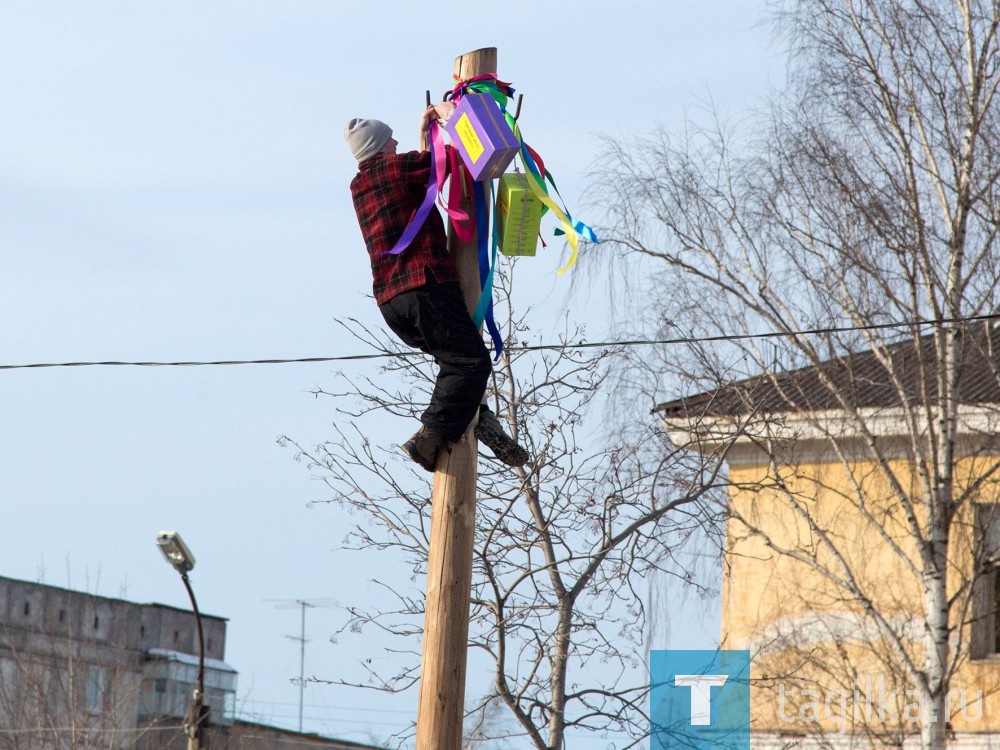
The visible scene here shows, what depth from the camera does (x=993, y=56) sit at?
1468cm

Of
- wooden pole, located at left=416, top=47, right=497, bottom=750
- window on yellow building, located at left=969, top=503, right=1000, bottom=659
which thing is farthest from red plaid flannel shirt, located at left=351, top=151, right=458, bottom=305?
window on yellow building, located at left=969, top=503, right=1000, bottom=659

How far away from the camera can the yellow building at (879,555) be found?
570 inches

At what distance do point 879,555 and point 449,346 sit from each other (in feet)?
36.4

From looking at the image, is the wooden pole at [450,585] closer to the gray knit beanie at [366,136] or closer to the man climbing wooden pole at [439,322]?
the man climbing wooden pole at [439,322]

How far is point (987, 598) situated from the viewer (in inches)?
629

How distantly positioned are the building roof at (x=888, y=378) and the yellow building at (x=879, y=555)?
1.0 inches

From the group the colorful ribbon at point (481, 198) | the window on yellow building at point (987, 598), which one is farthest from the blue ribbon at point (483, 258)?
the window on yellow building at point (987, 598)

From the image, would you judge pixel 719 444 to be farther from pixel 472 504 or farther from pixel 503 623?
pixel 472 504

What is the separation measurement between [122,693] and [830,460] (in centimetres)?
1622

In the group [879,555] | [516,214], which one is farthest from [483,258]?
[879,555]

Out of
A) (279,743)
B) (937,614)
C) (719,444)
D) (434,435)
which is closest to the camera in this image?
(434,435)

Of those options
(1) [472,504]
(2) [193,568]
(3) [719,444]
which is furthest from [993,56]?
(1) [472,504]

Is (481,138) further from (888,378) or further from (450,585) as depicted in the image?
(888,378)

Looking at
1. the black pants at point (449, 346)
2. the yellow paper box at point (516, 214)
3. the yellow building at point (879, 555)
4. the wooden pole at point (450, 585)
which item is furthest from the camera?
the yellow building at point (879, 555)
